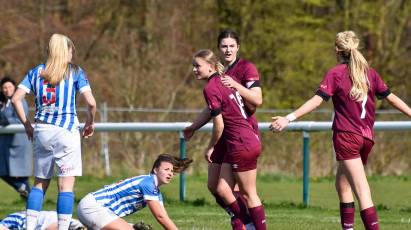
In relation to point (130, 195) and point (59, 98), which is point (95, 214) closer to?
point (130, 195)

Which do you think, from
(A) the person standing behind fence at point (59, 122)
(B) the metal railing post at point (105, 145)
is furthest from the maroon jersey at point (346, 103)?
(B) the metal railing post at point (105, 145)

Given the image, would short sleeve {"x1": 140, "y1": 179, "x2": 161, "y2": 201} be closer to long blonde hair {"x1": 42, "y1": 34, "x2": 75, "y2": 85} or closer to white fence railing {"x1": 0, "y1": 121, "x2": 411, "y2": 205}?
long blonde hair {"x1": 42, "y1": 34, "x2": 75, "y2": 85}

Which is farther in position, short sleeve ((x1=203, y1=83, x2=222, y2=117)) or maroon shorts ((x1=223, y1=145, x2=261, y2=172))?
maroon shorts ((x1=223, y1=145, x2=261, y2=172))

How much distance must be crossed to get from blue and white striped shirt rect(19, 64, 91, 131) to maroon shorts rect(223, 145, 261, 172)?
158 cm

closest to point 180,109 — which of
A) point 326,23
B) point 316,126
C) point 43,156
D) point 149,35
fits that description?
point 149,35

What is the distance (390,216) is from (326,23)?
715 inches

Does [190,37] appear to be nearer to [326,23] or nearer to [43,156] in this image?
[326,23]

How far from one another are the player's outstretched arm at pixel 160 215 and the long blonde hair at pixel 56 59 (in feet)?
4.84

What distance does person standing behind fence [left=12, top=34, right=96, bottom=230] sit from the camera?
9852mm

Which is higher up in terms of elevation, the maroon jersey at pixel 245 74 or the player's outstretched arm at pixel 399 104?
the maroon jersey at pixel 245 74

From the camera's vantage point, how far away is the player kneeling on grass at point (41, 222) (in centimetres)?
1048

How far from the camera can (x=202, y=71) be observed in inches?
375

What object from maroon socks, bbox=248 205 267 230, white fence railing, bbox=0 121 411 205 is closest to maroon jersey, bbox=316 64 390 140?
maroon socks, bbox=248 205 267 230

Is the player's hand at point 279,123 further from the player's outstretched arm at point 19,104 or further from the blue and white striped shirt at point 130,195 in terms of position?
the player's outstretched arm at point 19,104
